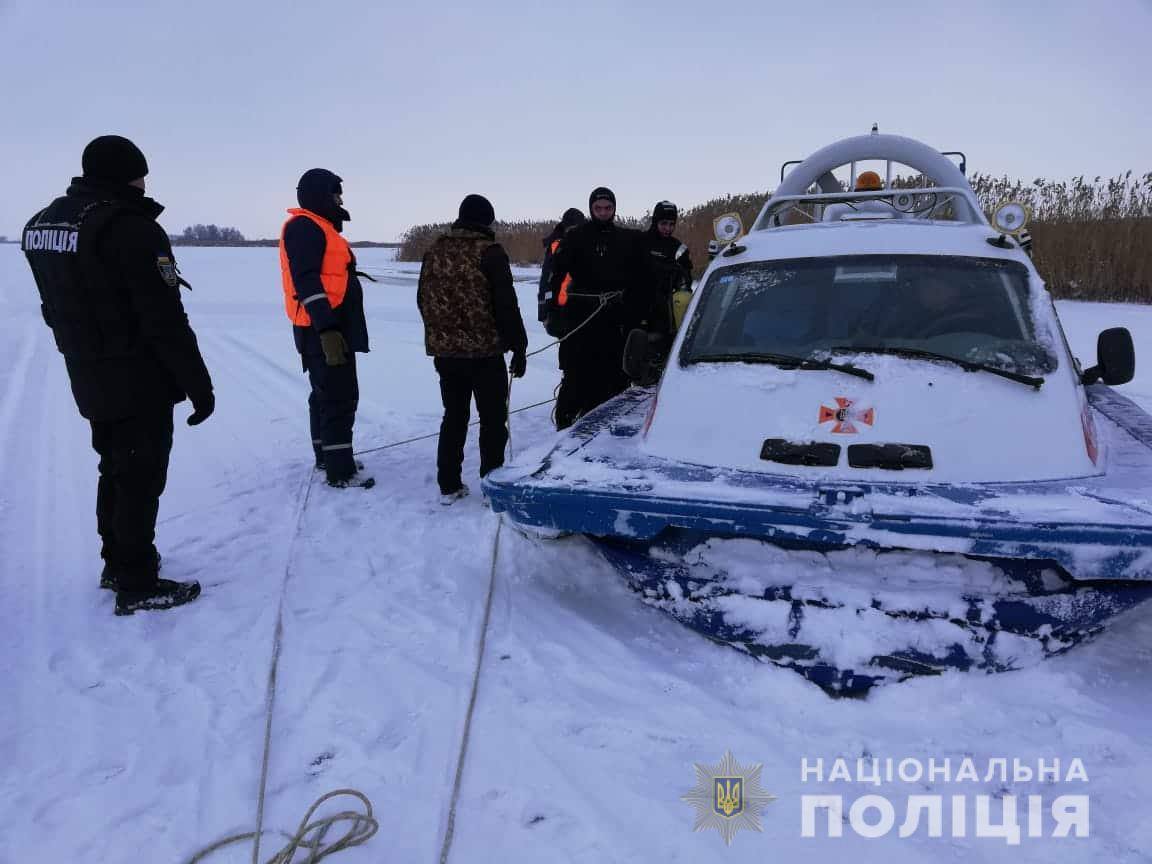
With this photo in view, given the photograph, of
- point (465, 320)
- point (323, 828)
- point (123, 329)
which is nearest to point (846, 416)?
point (323, 828)

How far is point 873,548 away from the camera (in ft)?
8.32

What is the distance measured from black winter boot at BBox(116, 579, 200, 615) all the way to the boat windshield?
8.13ft

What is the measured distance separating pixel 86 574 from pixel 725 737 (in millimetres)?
3084

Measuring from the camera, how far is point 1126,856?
1854 mm

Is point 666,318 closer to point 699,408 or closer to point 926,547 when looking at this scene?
point 699,408

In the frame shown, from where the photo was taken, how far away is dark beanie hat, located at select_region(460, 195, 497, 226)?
4457 mm

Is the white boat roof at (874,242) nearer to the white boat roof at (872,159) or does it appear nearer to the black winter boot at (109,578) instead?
the white boat roof at (872,159)

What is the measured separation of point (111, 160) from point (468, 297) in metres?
1.90

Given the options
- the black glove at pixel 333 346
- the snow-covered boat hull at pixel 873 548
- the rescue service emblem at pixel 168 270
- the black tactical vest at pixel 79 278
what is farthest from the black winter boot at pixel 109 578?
the snow-covered boat hull at pixel 873 548

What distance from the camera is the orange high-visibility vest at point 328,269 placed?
4.44 m

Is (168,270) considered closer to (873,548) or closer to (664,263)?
(873,548)

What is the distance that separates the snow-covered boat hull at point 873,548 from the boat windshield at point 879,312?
2.41 ft

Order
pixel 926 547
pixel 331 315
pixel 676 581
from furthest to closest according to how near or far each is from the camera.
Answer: pixel 331 315, pixel 676 581, pixel 926 547

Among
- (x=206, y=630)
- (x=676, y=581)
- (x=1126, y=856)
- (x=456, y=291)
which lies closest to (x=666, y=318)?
(x=456, y=291)
